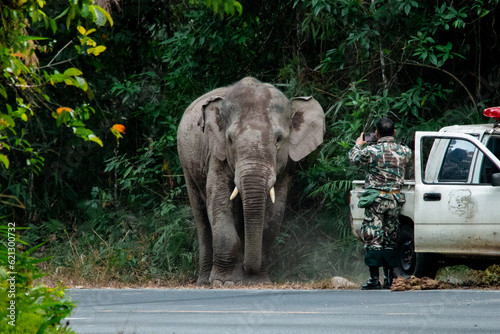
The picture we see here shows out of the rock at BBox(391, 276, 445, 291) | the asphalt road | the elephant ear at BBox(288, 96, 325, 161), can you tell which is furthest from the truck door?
the elephant ear at BBox(288, 96, 325, 161)

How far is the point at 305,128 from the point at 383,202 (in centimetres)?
309

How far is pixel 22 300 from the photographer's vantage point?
5887mm

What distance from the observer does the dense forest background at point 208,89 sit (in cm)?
1505

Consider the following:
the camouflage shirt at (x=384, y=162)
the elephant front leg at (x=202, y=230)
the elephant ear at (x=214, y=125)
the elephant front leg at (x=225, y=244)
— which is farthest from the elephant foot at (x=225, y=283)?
the camouflage shirt at (x=384, y=162)

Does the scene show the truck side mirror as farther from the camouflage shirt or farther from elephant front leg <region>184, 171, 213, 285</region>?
elephant front leg <region>184, 171, 213, 285</region>

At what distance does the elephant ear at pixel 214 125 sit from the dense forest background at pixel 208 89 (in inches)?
52.0

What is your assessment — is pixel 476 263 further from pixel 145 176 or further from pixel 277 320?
pixel 145 176

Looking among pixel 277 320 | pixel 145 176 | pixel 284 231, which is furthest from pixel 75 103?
pixel 277 320

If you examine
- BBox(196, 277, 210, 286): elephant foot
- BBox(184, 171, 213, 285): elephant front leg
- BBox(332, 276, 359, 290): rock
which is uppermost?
BBox(332, 276, 359, 290): rock

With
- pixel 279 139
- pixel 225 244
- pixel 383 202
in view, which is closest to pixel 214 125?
pixel 279 139

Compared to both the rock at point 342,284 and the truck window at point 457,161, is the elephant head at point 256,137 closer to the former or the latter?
the rock at point 342,284

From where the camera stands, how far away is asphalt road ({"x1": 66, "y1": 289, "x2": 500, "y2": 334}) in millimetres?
7324

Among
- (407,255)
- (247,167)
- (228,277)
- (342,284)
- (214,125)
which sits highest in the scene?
(214,125)

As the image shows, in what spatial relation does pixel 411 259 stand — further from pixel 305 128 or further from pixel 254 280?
pixel 305 128
